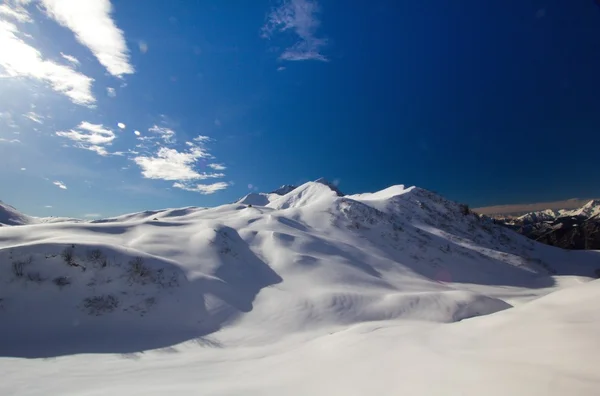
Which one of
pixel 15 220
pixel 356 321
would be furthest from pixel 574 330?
pixel 15 220

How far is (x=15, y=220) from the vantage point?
96000 mm

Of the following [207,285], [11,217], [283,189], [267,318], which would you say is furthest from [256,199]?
[267,318]

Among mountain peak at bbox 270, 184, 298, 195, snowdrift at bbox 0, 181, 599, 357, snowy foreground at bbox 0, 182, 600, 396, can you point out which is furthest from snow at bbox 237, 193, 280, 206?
snowy foreground at bbox 0, 182, 600, 396

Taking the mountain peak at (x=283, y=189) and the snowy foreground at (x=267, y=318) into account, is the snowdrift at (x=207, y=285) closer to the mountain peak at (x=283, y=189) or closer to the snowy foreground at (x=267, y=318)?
the snowy foreground at (x=267, y=318)

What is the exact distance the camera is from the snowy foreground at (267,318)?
3729 millimetres

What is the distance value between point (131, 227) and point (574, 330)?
71.8 feet

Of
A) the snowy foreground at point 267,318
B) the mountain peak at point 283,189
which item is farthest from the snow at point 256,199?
the snowy foreground at point 267,318

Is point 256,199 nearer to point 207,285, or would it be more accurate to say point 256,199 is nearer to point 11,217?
point 11,217

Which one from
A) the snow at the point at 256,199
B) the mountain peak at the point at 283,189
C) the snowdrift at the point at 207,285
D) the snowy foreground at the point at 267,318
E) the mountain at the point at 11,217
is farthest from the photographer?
the mountain peak at the point at 283,189

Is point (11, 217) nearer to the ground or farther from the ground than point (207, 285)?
farther from the ground

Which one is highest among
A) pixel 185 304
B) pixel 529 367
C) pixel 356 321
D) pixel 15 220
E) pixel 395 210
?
pixel 15 220

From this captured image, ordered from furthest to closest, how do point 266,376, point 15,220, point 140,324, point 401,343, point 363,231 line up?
point 15,220 < point 363,231 < point 140,324 < point 401,343 < point 266,376

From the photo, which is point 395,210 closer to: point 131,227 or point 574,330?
point 131,227

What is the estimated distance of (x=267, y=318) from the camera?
36.2 feet
